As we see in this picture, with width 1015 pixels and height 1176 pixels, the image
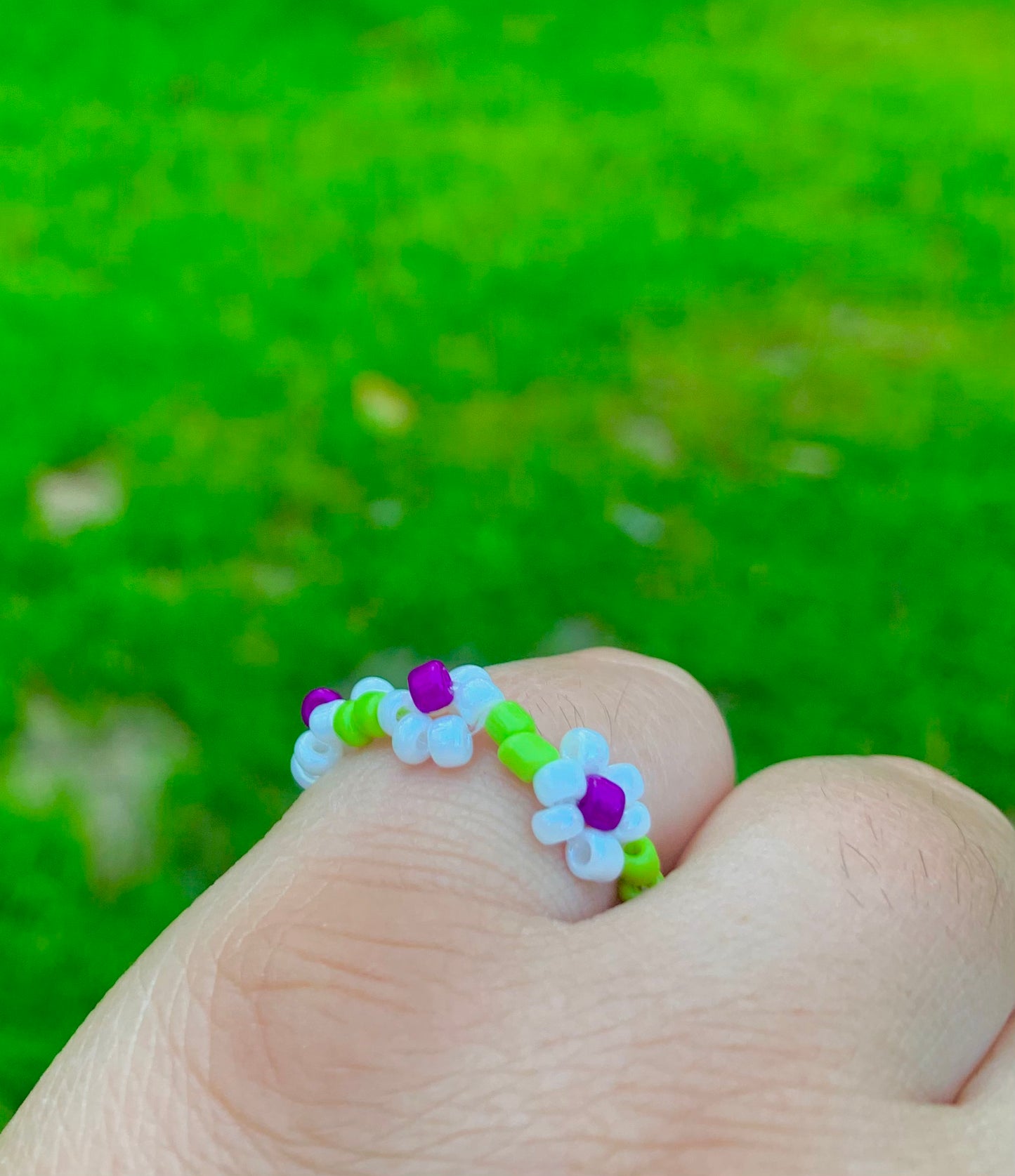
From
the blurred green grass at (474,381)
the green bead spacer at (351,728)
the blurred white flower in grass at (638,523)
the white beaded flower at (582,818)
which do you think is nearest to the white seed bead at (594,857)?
the white beaded flower at (582,818)

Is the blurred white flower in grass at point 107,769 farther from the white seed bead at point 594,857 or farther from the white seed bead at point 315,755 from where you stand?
the white seed bead at point 594,857

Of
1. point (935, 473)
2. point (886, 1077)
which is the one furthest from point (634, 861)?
point (935, 473)

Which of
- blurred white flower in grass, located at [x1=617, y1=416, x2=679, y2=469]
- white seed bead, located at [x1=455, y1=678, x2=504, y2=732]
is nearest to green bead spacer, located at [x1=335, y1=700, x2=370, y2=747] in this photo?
white seed bead, located at [x1=455, y1=678, x2=504, y2=732]

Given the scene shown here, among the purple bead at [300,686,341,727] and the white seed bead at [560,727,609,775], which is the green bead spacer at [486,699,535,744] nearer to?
the white seed bead at [560,727,609,775]

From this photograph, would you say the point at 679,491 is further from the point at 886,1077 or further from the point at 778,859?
the point at 886,1077

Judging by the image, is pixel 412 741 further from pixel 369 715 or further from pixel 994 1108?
pixel 994 1108
